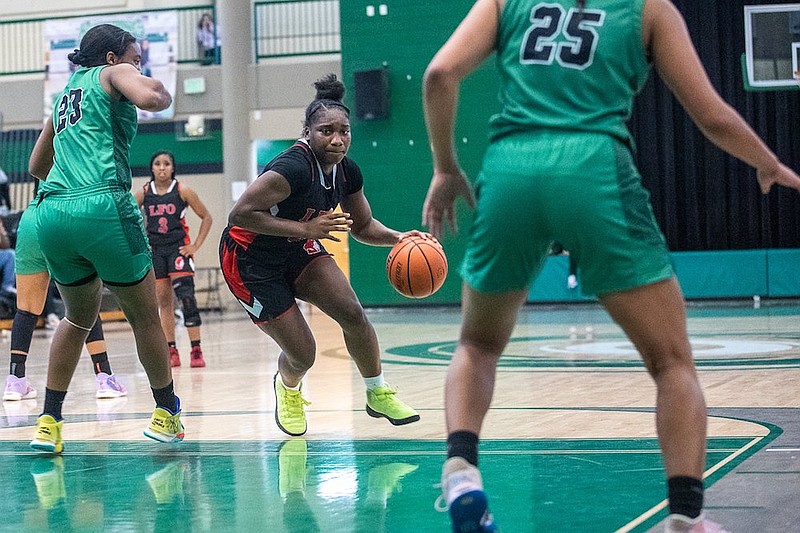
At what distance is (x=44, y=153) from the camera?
5246mm

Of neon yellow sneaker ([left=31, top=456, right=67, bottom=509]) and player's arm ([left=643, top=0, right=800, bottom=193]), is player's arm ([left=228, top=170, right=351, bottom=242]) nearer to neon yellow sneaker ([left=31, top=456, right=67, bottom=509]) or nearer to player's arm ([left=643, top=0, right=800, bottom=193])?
neon yellow sneaker ([left=31, top=456, right=67, bottom=509])

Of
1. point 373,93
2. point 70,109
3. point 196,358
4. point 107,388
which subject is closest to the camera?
point 70,109

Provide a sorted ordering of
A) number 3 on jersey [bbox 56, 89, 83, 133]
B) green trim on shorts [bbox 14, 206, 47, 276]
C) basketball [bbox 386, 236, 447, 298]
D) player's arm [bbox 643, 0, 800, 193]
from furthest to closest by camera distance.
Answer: green trim on shorts [bbox 14, 206, 47, 276]
basketball [bbox 386, 236, 447, 298]
number 3 on jersey [bbox 56, 89, 83, 133]
player's arm [bbox 643, 0, 800, 193]

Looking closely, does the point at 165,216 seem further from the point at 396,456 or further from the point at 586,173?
the point at 586,173

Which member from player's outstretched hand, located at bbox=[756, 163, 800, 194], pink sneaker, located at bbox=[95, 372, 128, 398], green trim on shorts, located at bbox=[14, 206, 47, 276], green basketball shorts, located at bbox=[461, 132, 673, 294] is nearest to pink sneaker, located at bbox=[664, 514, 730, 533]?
green basketball shorts, located at bbox=[461, 132, 673, 294]

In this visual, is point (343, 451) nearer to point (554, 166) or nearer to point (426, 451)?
point (426, 451)

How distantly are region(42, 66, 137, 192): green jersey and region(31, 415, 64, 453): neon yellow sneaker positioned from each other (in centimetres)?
103

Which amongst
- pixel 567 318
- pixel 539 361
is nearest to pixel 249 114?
pixel 567 318

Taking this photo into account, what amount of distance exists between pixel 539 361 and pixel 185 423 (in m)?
3.59

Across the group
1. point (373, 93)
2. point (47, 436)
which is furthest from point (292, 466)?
point (373, 93)

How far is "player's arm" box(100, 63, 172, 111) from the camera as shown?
460cm

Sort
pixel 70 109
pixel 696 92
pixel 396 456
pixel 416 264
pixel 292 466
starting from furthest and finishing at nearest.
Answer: pixel 416 264 < pixel 70 109 < pixel 396 456 < pixel 292 466 < pixel 696 92

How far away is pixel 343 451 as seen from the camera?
197 inches

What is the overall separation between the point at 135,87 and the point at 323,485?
1.75 meters
